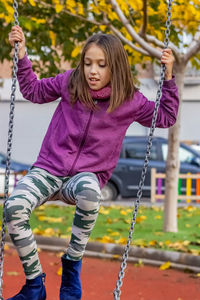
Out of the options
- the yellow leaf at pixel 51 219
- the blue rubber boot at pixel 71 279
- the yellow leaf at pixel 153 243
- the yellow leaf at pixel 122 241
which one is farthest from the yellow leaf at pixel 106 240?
the blue rubber boot at pixel 71 279

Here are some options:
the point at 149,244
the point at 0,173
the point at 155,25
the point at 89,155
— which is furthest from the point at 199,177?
the point at 89,155

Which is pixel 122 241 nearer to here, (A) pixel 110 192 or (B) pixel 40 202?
(B) pixel 40 202

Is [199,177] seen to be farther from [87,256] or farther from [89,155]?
[89,155]

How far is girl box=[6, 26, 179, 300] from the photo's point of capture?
10.8 ft

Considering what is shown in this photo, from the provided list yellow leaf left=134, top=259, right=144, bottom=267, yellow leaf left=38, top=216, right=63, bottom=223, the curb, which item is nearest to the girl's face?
the curb

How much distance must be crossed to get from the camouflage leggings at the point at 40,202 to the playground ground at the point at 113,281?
2.39 meters

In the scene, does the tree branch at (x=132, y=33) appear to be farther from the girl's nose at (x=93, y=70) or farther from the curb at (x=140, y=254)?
the girl's nose at (x=93, y=70)

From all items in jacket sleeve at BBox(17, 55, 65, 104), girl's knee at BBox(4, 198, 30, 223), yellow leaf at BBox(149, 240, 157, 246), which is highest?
jacket sleeve at BBox(17, 55, 65, 104)

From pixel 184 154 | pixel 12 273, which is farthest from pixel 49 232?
pixel 184 154

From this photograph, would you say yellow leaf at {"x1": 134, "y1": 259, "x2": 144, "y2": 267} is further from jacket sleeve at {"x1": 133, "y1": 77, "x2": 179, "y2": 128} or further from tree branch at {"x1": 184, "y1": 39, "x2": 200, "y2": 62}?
jacket sleeve at {"x1": 133, "y1": 77, "x2": 179, "y2": 128}

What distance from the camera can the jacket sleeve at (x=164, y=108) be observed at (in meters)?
3.72

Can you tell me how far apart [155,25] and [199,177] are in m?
6.33

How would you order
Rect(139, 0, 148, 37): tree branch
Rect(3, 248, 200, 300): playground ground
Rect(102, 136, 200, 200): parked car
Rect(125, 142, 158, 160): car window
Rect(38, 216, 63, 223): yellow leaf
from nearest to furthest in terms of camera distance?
Rect(3, 248, 200, 300): playground ground < Rect(139, 0, 148, 37): tree branch < Rect(38, 216, 63, 223): yellow leaf < Rect(102, 136, 200, 200): parked car < Rect(125, 142, 158, 160): car window

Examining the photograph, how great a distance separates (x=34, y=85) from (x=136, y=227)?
→ 20.8 feet
